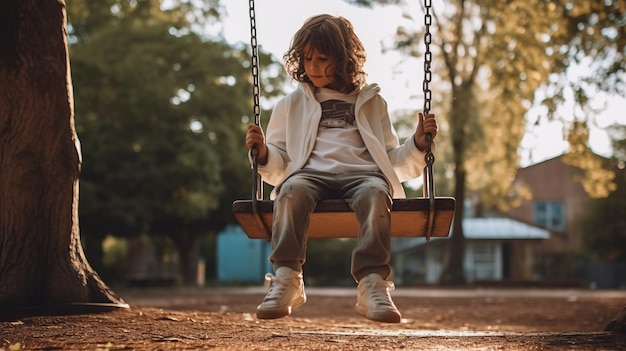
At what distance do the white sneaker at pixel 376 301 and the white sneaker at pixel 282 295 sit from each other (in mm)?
324

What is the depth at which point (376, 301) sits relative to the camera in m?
3.96

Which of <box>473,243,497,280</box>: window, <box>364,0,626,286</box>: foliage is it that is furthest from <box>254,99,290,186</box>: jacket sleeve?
<box>473,243,497,280</box>: window

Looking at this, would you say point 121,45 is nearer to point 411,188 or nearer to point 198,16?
point 198,16

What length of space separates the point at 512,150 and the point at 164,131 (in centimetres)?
1102

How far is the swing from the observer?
413 centimetres

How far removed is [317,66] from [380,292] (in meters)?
1.37

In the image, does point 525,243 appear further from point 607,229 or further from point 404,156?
point 404,156

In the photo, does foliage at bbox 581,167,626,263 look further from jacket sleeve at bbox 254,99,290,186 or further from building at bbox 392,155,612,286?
jacket sleeve at bbox 254,99,290,186

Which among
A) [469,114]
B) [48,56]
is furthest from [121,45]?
[48,56]

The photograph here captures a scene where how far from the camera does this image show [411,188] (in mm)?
31625

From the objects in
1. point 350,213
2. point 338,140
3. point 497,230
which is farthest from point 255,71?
point 497,230

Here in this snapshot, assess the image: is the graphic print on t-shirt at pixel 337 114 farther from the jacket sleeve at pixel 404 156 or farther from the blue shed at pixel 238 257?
the blue shed at pixel 238 257

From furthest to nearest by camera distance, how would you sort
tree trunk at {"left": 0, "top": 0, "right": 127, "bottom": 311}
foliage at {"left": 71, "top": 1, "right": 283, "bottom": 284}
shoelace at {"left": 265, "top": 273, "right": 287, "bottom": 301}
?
foliage at {"left": 71, "top": 1, "right": 283, "bottom": 284}
tree trunk at {"left": 0, "top": 0, "right": 127, "bottom": 311}
shoelace at {"left": 265, "top": 273, "right": 287, "bottom": 301}

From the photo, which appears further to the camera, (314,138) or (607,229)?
(607,229)
